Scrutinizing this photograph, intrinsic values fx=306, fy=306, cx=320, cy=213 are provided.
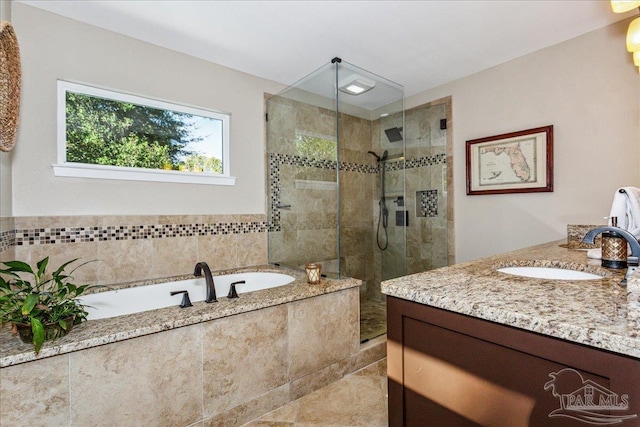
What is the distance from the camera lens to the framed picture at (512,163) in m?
2.56

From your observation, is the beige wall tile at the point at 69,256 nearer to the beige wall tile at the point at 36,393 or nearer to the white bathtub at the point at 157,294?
the white bathtub at the point at 157,294

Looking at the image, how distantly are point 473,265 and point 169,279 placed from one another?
2.16 meters

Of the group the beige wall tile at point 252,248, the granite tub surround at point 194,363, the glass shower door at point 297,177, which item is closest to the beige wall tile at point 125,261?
the beige wall tile at point 252,248

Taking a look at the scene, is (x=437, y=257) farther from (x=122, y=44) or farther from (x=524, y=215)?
(x=122, y=44)

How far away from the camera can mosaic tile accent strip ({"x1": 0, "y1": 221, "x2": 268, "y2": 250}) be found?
80.0 inches

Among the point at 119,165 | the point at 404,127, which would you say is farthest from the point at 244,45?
the point at 404,127

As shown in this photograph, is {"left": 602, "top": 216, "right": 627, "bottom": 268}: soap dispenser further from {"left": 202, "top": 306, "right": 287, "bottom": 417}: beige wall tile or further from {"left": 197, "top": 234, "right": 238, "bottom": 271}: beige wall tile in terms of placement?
{"left": 197, "top": 234, "right": 238, "bottom": 271}: beige wall tile

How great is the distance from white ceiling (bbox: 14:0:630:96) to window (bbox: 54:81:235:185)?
1.71 feet

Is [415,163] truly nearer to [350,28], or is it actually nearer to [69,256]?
[350,28]

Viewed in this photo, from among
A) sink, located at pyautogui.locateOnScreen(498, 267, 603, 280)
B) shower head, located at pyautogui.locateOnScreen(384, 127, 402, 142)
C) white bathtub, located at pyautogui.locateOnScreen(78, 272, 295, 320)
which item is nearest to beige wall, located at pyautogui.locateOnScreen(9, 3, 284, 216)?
white bathtub, located at pyautogui.locateOnScreen(78, 272, 295, 320)

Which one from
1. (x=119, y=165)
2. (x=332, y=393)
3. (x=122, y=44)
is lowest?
(x=332, y=393)

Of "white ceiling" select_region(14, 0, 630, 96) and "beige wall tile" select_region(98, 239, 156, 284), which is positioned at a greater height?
"white ceiling" select_region(14, 0, 630, 96)

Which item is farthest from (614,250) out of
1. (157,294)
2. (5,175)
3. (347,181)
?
(5,175)

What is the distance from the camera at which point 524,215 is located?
2.70 meters
